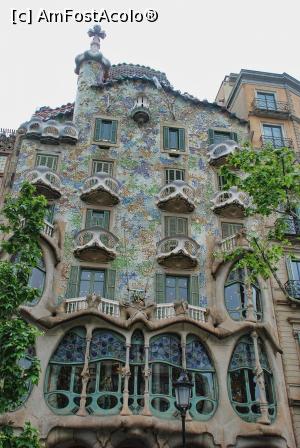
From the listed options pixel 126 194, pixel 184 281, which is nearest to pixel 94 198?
pixel 126 194

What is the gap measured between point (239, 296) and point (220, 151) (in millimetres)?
9126

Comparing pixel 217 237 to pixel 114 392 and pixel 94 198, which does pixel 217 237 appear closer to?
pixel 94 198

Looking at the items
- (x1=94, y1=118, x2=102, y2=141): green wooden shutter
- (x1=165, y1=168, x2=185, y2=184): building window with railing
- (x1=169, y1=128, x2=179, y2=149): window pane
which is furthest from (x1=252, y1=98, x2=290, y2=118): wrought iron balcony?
(x1=94, y1=118, x2=102, y2=141): green wooden shutter

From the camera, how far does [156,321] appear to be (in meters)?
19.6

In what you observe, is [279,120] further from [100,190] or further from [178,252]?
[100,190]

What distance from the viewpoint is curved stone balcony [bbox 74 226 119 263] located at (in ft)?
71.7

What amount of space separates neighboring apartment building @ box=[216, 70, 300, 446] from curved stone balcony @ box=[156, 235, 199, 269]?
4130 millimetres

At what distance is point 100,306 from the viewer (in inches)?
782

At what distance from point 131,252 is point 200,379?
6.84 metres

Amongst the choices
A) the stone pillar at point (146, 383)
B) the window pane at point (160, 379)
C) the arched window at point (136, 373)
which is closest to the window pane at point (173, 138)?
the arched window at point (136, 373)

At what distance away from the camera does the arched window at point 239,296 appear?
20755 mm

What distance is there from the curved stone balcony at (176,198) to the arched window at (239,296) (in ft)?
14.6

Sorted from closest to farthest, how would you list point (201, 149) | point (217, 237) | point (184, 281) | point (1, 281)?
point (1, 281) → point (184, 281) → point (217, 237) → point (201, 149)

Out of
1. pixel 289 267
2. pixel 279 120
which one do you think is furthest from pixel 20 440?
pixel 279 120
